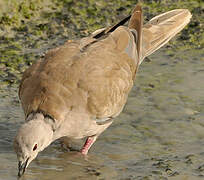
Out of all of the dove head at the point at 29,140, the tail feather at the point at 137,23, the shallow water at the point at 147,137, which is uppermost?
the tail feather at the point at 137,23

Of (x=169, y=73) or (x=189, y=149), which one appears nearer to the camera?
(x=189, y=149)

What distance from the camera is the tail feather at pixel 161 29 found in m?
8.13

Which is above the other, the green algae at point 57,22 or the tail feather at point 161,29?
the tail feather at point 161,29

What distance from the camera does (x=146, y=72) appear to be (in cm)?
855

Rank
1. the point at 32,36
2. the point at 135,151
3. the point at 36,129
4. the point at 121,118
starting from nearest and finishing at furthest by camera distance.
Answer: the point at 36,129 < the point at 135,151 < the point at 121,118 < the point at 32,36

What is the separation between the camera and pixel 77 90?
21.0 feet

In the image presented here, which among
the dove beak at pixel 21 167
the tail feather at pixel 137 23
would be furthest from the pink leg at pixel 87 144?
the tail feather at pixel 137 23

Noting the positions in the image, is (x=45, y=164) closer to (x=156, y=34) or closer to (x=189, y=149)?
(x=189, y=149)

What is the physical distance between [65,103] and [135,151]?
1048mm

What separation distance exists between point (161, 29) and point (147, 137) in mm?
1767

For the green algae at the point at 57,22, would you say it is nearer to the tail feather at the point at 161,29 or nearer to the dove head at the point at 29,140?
the tail feather at the point at 161,29

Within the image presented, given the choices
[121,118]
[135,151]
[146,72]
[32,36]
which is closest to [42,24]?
[32,36]

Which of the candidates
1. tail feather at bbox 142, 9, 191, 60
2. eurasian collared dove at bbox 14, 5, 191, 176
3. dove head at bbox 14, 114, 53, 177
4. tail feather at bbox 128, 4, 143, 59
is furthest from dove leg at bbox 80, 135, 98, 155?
tail feather at bbox 142, 9, 191, 60

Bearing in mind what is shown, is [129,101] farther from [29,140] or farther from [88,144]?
[29,140]
